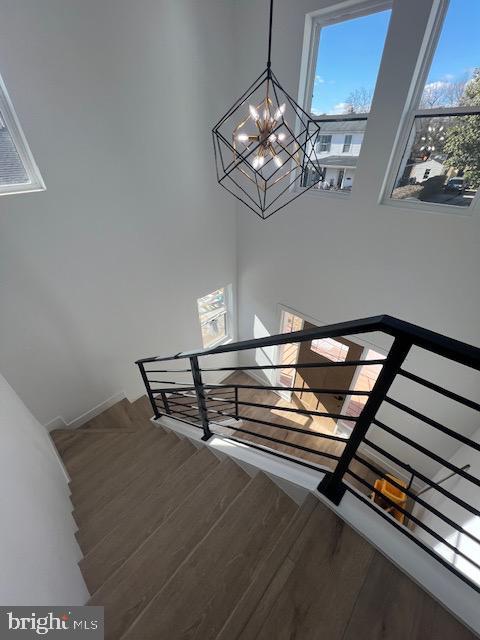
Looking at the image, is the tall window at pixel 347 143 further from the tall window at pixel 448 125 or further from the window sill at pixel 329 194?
the tall window at pixel 448 125

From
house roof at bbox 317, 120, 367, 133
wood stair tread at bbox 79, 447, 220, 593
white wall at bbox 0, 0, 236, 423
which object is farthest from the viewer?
house roof at bbox 317, 120, 367, 133

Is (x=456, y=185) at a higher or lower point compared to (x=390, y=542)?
higher

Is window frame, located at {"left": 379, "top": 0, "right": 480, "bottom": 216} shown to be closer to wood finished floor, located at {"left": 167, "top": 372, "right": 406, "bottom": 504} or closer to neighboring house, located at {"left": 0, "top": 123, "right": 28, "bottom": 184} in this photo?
wood finished floor, located at {"left": 167, "top": 372, "right": 406, "bottom": 504}

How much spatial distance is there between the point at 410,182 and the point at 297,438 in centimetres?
330

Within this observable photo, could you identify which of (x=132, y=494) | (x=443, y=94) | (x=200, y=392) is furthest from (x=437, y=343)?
(x=443, y=94)

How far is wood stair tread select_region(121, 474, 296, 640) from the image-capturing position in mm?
989

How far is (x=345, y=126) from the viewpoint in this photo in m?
2.67

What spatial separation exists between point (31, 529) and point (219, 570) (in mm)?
811

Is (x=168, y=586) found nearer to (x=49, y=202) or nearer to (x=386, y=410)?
(x=49, y=202)

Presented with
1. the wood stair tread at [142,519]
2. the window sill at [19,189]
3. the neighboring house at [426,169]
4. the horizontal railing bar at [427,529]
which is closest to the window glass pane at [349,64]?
the neighboring house at [426,169]

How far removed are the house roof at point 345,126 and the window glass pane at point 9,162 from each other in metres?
2.77

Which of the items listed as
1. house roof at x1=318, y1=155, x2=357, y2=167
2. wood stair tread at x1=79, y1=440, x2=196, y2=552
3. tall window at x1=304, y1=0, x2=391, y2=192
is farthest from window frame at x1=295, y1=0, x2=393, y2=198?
wood stair tread at x1=79, y1=440, x2=196, y2=552

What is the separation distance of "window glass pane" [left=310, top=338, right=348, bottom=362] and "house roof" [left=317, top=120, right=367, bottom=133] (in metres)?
2.37

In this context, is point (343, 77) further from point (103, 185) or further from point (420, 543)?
point (420, 543)
